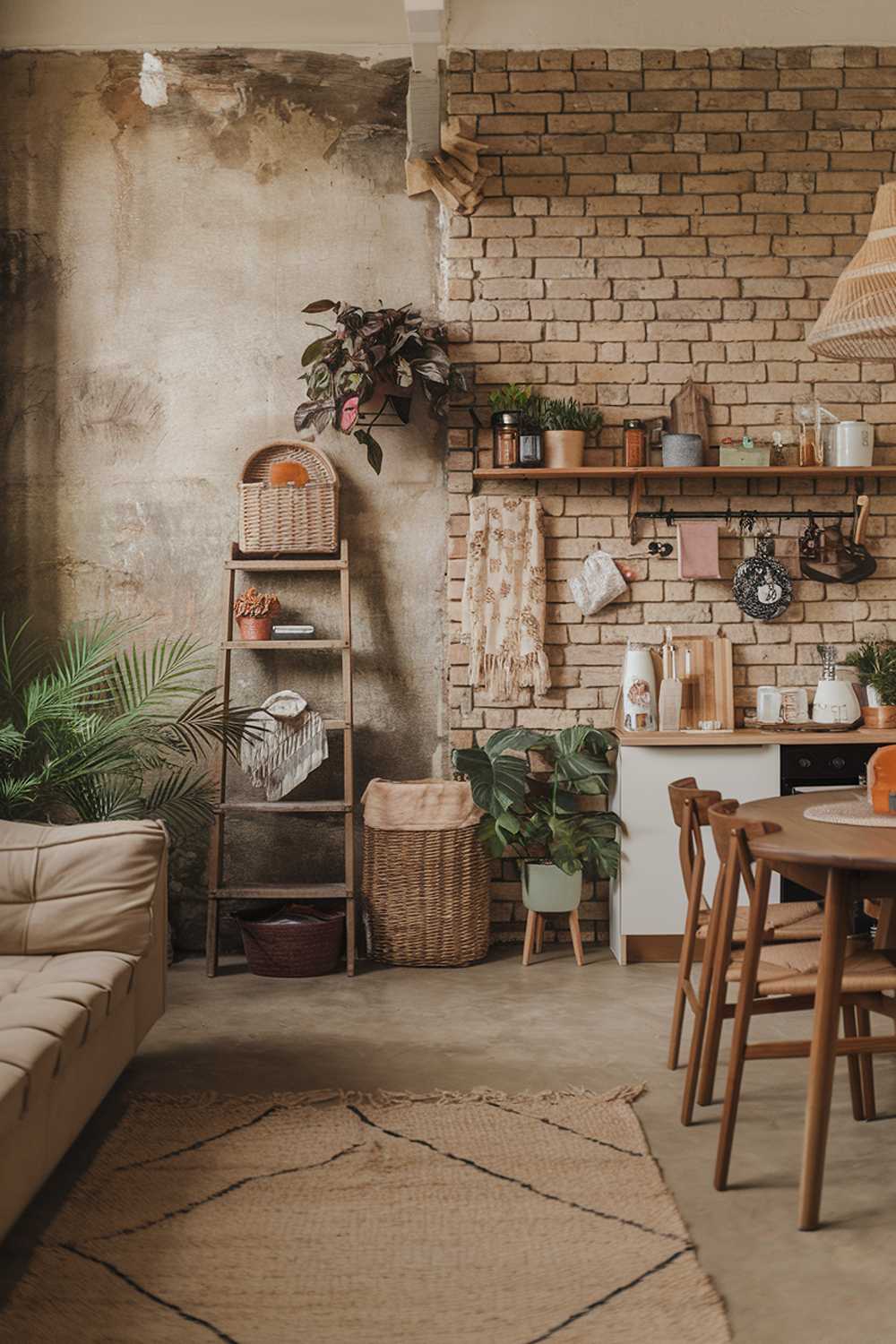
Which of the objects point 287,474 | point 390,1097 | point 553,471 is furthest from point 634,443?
point 390,1097

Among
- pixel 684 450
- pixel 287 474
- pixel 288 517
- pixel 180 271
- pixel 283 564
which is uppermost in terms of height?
pixel 180 271

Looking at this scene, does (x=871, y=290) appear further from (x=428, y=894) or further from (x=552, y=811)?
(x=428, y=894)

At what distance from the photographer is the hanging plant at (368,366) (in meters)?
4.83

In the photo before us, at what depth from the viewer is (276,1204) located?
8.77 feet

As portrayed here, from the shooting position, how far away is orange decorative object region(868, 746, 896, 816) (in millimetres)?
3105

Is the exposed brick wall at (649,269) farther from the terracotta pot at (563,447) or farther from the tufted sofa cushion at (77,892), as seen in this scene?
the tufted sofa cushion at (77,892)

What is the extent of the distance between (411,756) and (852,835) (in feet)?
8.76

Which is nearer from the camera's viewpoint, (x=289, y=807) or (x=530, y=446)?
(x=289, y=807)

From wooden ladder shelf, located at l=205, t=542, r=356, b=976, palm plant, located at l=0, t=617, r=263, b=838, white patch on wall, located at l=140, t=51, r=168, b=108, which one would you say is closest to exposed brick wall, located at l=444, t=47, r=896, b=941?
wooden ladder shelf, located at l=205, t=542, r=356, b=976

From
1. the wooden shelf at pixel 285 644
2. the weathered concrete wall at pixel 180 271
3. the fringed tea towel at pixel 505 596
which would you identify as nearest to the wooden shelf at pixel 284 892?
the weathered concrete wall at pixel 180 271

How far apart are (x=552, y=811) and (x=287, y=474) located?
1.69 meters

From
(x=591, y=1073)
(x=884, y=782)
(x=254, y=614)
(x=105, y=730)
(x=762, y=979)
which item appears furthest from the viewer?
(x=254, y=614)

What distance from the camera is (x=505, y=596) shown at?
5121 mm

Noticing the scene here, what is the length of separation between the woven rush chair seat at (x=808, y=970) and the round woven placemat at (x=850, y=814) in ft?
1.01
